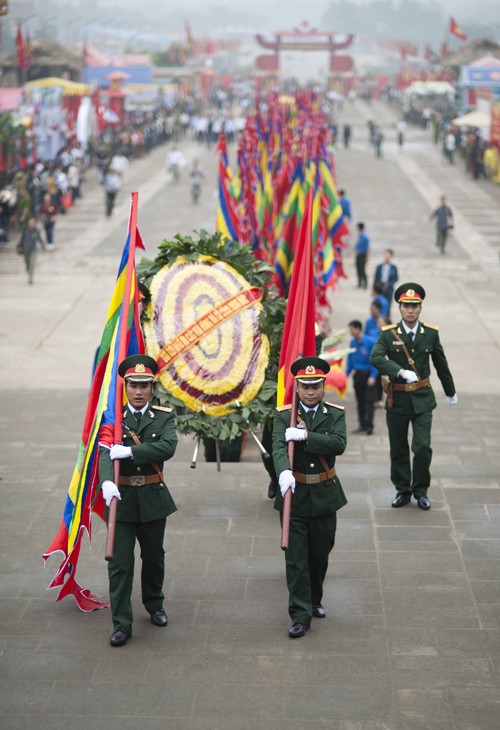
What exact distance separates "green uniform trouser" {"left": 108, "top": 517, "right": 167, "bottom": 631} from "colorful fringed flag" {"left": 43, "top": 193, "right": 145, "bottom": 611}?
47 cm

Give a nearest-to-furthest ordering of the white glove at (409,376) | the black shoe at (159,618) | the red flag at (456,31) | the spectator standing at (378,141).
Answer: the black shoe at (159,618) < the white glove at (409,376) < the spectator standing at (378,141) < the red flag at (456,31)

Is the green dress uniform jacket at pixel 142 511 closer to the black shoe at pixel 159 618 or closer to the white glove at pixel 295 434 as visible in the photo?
the black shoe at pixel 159 618

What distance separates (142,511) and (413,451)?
3.14 metres

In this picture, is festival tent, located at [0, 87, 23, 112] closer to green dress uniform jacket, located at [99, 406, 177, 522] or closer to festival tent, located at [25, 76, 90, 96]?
festival tent, located at [25, 76, 90, 96]

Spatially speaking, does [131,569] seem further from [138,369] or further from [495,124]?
[495,124]

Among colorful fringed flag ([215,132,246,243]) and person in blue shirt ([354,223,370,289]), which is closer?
colorful fringed flag ([215,132,246,243])

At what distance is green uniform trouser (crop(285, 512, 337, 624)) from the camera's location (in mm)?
7809

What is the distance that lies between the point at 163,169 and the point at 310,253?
3791 cm

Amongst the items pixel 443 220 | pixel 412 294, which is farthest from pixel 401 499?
pixel 443 220

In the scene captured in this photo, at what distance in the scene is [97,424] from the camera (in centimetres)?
834

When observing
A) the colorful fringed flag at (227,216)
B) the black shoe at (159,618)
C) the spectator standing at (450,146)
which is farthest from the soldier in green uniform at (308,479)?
the spectator standing at (450,146)

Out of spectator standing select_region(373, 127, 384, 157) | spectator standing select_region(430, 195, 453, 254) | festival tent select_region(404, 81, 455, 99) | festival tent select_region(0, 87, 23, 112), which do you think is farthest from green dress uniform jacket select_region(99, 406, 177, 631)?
festival tent select_region(404, 81, 455, 99)

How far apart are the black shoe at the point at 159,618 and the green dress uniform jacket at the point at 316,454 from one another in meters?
0.96

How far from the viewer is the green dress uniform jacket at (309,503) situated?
7.81 metres
